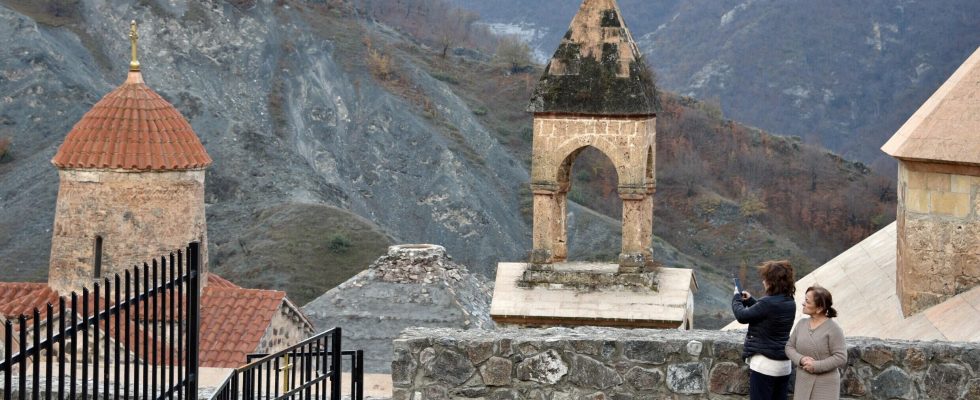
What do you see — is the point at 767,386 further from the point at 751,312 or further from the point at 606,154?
the point at 606,154

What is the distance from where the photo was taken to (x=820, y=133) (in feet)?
236

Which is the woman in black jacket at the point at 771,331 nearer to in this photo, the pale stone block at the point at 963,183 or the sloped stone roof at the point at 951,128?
the sloped stone roof at the point at 951,128

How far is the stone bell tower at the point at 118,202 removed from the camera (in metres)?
17.2

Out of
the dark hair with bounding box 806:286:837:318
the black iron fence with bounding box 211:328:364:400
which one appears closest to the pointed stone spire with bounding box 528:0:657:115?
the black iron fence with bounding box 211:328:364:400

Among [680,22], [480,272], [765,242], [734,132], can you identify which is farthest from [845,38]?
[480,272]

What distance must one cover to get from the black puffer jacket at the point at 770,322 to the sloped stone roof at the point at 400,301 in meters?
18.1

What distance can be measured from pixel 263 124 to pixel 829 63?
1657 inches

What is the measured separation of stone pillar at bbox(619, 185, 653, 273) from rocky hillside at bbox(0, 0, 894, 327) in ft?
63.8

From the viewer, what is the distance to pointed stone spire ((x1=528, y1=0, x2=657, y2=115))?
12383 mm

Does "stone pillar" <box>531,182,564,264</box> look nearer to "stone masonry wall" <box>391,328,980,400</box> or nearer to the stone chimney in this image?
the stone chimney

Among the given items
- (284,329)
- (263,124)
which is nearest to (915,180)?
(284,329)

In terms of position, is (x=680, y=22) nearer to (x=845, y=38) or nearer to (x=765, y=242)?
(x=845, y=38)

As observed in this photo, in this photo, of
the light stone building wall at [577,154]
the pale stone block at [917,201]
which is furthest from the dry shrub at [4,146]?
the pale stone block at [917,201]

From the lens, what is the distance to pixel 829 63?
75375 millimetres
